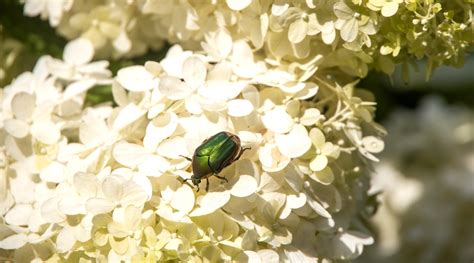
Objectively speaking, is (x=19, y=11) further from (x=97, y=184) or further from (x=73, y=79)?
(x=97, y=184)

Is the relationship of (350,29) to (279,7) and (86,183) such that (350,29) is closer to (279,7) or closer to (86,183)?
(279,7)

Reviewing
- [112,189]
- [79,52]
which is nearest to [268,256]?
[112,189]

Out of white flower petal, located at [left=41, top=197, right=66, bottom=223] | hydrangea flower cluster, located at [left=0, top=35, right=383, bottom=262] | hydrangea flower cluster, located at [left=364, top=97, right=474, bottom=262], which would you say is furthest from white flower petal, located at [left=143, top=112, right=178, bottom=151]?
hydrangea flower cluster, located at [left=364, top=97, right=474, bottom=262]

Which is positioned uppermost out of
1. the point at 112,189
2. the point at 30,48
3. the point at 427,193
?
the point at 112,189

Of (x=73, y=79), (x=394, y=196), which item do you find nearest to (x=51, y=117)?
(x=73, y=79)

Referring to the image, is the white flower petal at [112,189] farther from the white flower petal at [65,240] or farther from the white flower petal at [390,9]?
the white flower petal at [390,9]

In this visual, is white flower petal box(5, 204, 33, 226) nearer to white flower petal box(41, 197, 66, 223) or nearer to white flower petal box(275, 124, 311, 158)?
white flower petal box(41, 197, 66, 223)
